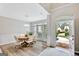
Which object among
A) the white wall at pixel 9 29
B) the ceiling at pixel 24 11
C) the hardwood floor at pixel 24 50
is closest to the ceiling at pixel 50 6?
the ceiling at pixel 24 11

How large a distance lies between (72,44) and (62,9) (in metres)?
0.72

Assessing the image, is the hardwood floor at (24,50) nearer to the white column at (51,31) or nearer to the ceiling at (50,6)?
the white column at (51,31)

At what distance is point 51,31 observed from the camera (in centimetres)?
209

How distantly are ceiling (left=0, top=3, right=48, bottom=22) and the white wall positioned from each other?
0.33 ft

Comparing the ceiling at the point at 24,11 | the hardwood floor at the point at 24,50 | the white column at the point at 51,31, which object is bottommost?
the hardwood floor at the point at 24,50

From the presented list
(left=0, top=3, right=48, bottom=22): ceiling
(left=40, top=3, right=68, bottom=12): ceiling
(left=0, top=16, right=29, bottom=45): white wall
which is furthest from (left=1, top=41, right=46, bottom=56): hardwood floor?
(left=40, top=3, right=68, bottom=12): ceiling

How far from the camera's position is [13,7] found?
80.9 inches

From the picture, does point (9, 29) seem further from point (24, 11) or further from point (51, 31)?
point (51, 31)

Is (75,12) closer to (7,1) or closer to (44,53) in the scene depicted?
(44,53)

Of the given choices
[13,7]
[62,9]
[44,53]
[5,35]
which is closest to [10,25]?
[5,35]

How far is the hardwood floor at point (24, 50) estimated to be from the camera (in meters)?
2.04

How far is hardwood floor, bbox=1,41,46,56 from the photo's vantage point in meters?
2.04

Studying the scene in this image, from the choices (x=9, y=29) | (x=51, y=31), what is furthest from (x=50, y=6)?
(x=9, y=29)

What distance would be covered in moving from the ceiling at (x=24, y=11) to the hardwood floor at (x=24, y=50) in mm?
533
